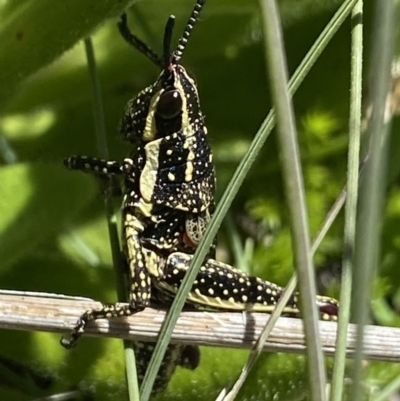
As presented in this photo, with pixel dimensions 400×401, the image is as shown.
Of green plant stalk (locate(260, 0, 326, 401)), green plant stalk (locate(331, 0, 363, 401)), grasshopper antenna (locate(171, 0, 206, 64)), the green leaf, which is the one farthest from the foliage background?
green plant stalk (locate(260, 0, 326, 401))

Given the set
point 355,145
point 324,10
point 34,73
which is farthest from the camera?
point 324,10

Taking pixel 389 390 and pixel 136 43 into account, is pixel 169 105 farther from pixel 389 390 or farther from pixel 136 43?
pixel 389 390

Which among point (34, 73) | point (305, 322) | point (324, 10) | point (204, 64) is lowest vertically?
point (305, 322)

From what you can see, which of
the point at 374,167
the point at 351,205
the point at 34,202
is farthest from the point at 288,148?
the point at 34,202

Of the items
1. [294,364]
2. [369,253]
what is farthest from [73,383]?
[369,253]

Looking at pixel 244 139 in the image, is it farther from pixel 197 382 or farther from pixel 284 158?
pixel 284 158

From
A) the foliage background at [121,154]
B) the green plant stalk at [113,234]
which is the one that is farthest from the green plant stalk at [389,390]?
the green plant stalk at [113,234]

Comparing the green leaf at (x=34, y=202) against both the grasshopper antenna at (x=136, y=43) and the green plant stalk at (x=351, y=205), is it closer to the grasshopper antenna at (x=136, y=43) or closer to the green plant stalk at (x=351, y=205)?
the grasshopper antenna at (x=136, y=43)
